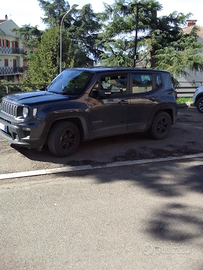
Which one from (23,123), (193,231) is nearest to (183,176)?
(193,231)

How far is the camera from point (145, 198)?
15.3 ft

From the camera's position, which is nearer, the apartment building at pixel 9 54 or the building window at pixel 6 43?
the apartment building at pixel 9 54

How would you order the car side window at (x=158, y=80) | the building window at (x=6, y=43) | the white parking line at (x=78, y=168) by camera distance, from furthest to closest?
the building window at (x=6, y=43)
the car side window at (x=158, y=80)
the white parking line at (x=78, y=168)

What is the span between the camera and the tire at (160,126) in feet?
25.7

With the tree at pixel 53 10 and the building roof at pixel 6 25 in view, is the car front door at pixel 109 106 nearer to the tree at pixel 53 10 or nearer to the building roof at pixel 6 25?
the tree at pixel 53 10

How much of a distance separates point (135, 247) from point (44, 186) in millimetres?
2088

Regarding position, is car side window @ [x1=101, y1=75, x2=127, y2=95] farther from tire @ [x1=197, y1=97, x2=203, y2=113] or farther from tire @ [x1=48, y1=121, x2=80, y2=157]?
tire @ [x1=197, y1=97, x2=203, y2=113]

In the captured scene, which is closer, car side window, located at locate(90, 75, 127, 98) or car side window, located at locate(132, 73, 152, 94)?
car side window, located at locate(90, 75, 127, 98)

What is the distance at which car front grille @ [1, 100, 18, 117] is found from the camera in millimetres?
6066

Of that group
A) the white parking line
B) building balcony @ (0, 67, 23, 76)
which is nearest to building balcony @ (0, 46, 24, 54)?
building balcony @ (0, 67, 23, 76)

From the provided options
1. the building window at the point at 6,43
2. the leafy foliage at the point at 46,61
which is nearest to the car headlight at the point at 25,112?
the leafy foliage at the point at 46,61

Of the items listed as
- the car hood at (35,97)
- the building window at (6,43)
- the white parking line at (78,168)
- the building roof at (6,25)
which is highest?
the building roof at (6,25)

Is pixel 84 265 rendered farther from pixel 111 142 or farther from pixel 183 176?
pixel 111 142

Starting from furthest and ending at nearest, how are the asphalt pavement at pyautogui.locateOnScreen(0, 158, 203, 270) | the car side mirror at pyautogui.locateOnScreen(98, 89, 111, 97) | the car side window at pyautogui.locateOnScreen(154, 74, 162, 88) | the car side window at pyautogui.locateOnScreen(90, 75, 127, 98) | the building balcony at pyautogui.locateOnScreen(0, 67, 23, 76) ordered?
the building balcony at pyautogui.locateOnScreen(0, 67, 23, 76) < the car side window at pyautogui.locateOnScreen(154, 74, 162, 88) < the car side window at pyautogui.locateOnScreen(90, 75, 127, 98) < the car side mirror at pyautogui.locateOnScreen(98, 89, 111, 97) < the asphalt pavement at pyautogui.locateOnScreen(0, 158, 203, 270)
